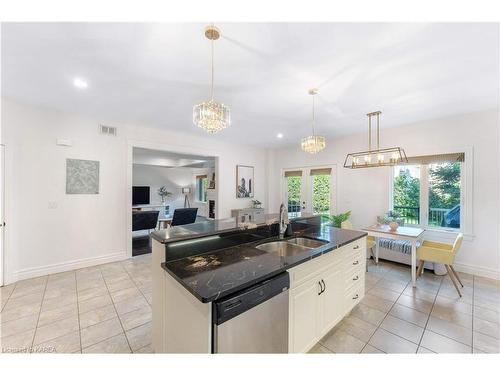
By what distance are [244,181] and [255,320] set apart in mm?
5018

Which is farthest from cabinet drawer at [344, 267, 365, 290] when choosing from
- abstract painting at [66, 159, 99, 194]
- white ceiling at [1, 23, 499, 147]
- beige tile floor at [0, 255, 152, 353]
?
abstract painting at [66, 159, 99, 194]

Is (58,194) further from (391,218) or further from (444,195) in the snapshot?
(444,195)

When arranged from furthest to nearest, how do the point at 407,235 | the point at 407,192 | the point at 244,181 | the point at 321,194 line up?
the point at 244,181, the point at 321,194, the point at 407,192, the point at 407,235

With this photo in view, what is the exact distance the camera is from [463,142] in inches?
140

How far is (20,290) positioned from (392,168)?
648cm

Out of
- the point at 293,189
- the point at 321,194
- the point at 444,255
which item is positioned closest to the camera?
the point at 444,255

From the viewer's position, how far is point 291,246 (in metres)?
2.28

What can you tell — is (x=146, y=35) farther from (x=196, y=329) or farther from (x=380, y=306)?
(x=380, y=306)

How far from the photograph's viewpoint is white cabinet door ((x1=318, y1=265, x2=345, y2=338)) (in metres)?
1.79

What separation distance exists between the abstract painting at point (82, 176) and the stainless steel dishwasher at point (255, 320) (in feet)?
12.4

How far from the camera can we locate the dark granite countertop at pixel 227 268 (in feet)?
3.73

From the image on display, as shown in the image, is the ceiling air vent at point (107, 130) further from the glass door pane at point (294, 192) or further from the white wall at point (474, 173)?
the white wall at point (474, 173)

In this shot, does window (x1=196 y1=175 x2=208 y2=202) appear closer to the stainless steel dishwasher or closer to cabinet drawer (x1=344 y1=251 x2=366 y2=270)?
cabinet drawer (x1=344 y1=251 x2=366 y2=270)

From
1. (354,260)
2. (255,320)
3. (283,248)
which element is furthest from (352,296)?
(255,320)
